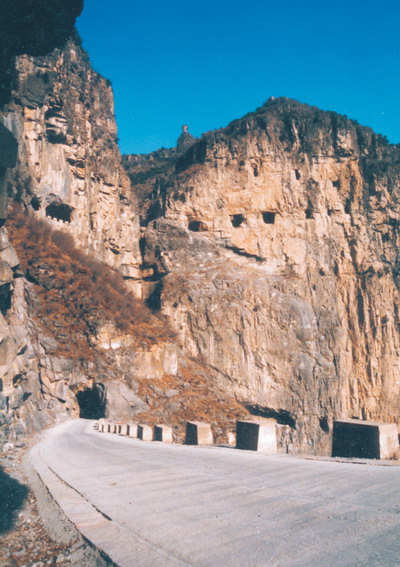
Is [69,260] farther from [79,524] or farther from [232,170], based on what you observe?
[79,524]

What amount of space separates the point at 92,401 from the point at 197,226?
17.5m

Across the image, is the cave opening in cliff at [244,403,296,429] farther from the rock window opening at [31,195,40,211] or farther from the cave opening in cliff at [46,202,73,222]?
the rock window opening at [31,195,40,211]

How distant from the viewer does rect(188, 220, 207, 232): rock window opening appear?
112ft

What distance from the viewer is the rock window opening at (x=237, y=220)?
3469 cm

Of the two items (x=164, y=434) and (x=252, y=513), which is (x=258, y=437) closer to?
(x=252, y=513)

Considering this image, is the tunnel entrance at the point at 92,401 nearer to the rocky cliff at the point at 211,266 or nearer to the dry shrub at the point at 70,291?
the rocky cliff at the point at 211,266

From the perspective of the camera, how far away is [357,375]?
33.6m

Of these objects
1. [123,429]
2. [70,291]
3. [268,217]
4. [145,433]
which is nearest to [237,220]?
[268,217]

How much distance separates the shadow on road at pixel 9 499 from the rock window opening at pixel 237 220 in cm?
3024

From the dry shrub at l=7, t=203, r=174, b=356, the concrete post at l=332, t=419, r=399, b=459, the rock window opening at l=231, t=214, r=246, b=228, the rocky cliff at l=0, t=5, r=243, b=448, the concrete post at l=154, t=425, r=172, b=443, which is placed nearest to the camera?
the concrete post at l=332, t=419, r=399, b=459

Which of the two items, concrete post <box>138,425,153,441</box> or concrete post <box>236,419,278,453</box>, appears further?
concrete post <box>138,425,153,441</box>

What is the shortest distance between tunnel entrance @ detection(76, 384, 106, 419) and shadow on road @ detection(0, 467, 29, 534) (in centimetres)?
1590

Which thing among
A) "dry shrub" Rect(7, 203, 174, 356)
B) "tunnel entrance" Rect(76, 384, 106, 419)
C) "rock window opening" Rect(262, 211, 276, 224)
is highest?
"rock window opening" Rect(262, 211, 276, 224)

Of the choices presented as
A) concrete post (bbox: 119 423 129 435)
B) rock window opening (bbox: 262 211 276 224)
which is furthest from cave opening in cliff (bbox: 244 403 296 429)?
concrete post (bbox: 119 423 129 435)
